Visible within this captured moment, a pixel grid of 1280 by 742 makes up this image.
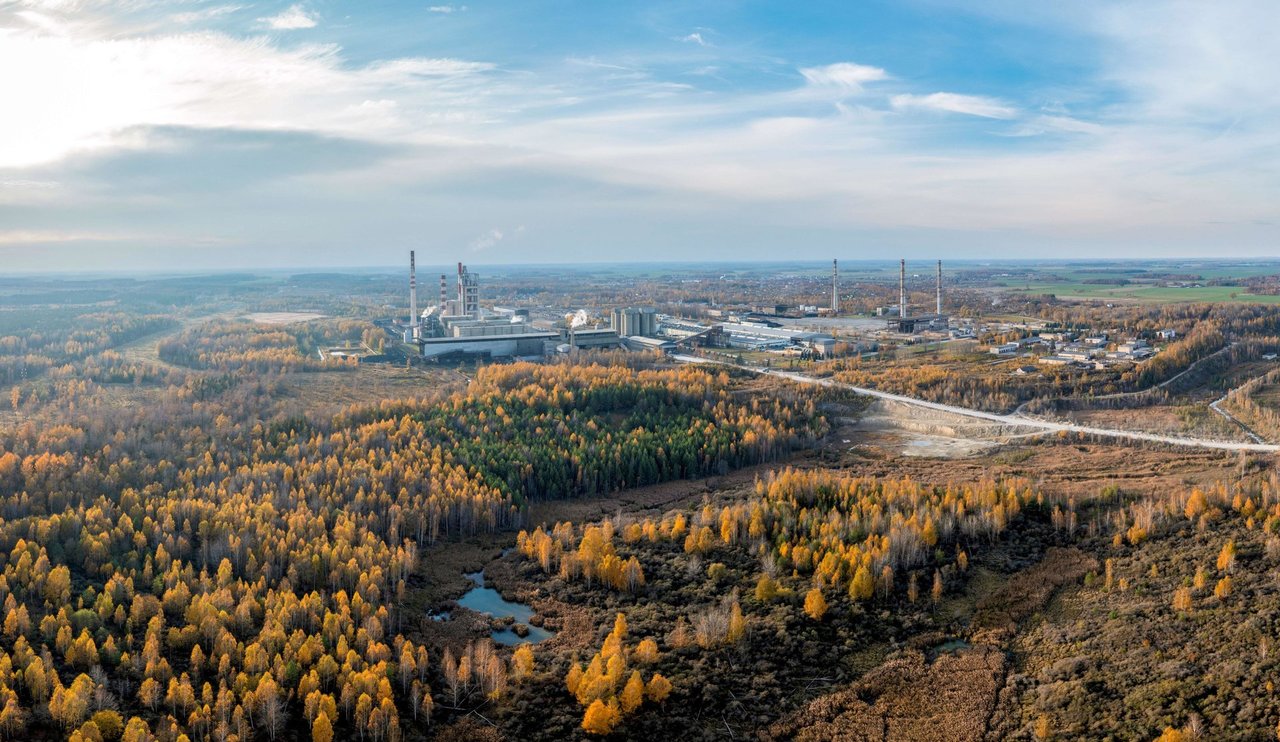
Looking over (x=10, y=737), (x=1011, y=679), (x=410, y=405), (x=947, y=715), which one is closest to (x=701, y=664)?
(x=947, y=715)

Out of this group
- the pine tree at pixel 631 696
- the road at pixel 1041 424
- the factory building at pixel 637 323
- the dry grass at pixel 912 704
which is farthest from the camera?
the factory building at pixel 637 323

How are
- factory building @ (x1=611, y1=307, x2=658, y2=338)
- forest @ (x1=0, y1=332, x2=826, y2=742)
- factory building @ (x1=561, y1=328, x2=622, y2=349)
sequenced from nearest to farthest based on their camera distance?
forest @ (x1=0, y1=332, x2=826, y2=742) → factory building @ (x1=561, y1=328, x2=622, y2=349) → factory building @ (x1=611, y1=307, x2=658, y2=338)

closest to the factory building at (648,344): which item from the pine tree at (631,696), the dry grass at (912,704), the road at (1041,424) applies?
the road at (1041,424)

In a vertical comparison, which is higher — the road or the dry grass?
the road

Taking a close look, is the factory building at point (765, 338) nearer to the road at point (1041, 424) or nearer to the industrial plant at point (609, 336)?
the industrial plant at point (609, 336)

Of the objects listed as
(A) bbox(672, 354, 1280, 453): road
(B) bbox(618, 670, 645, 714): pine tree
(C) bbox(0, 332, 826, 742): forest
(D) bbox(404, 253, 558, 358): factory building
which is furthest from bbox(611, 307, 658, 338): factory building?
(B) bbox(618, 670, 645, 714): pine tree

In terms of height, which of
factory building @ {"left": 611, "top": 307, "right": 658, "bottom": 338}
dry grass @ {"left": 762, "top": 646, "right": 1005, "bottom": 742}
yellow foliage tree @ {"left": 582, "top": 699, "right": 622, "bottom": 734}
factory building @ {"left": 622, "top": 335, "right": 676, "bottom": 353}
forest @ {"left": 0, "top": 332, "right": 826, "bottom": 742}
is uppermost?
factory building @ {"left": 611, "top": 307, "right": 658, "bottom": 338}

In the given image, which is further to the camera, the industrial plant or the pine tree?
the industrial plant

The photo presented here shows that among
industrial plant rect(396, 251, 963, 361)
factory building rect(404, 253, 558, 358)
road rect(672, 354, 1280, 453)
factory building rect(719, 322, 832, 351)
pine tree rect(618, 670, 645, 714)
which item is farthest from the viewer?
factory building rect(719, 322, 832, 351)

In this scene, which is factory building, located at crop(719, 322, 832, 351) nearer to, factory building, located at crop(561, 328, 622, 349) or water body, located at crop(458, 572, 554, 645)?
factory building, located at crop(561, 328, 622, 349)

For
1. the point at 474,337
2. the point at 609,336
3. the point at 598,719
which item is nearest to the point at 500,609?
the point at 598,719
